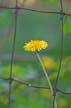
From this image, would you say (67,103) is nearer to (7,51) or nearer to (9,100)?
(9,100)

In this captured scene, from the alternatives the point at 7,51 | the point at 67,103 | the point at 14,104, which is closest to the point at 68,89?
the point at 67,103

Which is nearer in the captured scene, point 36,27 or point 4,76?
point 4,76

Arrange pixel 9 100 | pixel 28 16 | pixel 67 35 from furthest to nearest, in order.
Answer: pixel 28 16 → pixel 67 35 → pixel 9 100

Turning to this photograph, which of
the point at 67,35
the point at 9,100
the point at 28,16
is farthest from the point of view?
the point at 28,16

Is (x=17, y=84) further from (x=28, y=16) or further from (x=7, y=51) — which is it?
(x=28, y=16)

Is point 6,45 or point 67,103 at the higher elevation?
point 6,45

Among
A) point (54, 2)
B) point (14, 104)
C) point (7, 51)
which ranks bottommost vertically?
point (14, 104)
